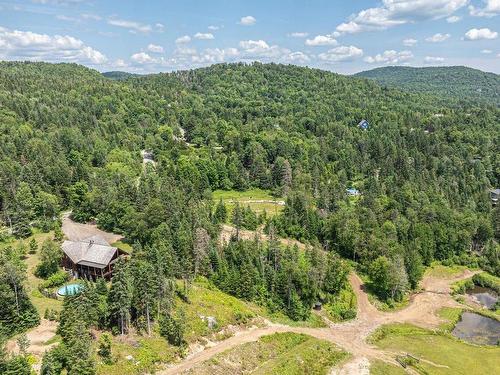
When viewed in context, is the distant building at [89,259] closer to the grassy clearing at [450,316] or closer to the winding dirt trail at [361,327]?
the winding dirt trail at [361,327]

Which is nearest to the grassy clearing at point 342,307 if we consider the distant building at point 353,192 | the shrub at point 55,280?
the shrub at point 55,280

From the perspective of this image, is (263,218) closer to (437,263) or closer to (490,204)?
(437,263)

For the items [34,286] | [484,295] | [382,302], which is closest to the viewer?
[34,286]

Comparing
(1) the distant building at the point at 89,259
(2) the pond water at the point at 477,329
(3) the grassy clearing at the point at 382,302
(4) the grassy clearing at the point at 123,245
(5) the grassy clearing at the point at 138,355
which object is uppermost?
(1) the distant building at the point at 89,259

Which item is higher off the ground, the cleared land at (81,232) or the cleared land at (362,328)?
the cleared land at (81,232)

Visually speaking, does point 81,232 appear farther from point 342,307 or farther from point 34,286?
point 342,307

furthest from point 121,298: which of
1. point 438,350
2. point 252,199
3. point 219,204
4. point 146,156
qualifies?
point 146,156

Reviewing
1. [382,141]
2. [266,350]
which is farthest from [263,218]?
[382,141]
